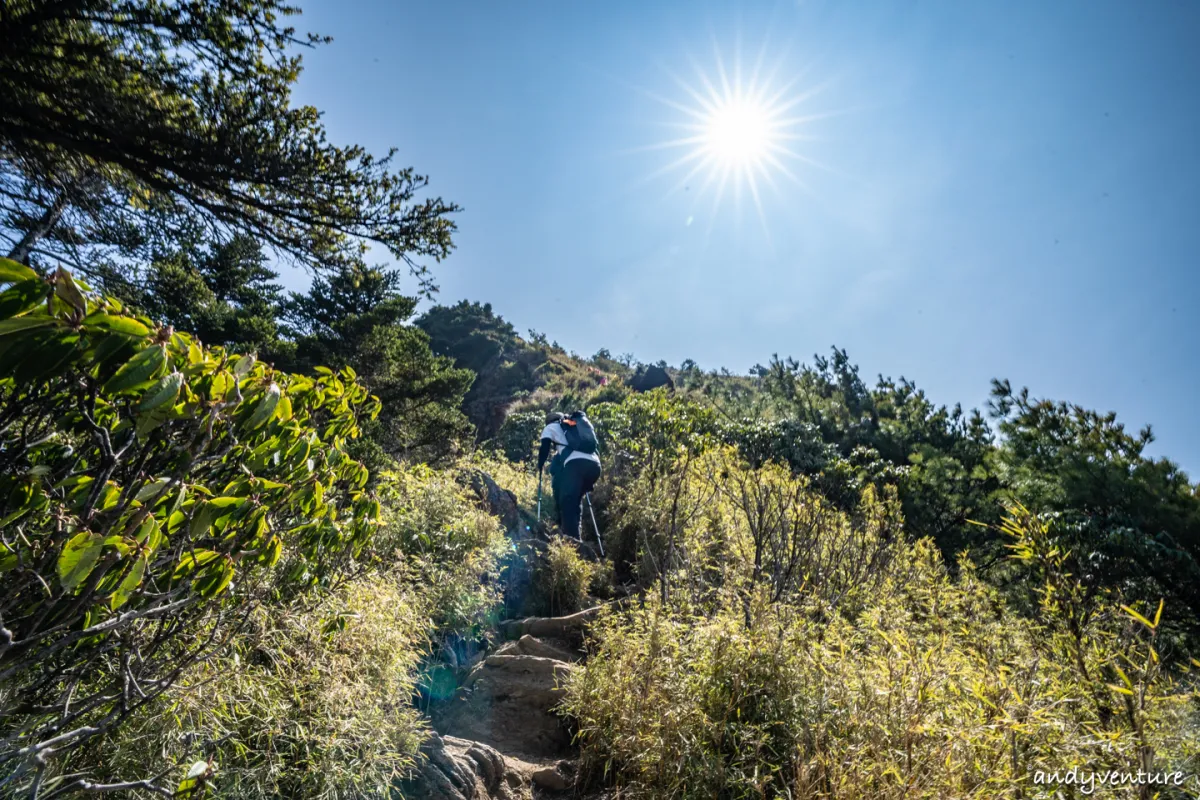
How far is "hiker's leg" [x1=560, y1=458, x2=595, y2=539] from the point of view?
7547mm

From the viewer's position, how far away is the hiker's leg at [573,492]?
7547 millimetres

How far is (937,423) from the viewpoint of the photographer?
13.6m

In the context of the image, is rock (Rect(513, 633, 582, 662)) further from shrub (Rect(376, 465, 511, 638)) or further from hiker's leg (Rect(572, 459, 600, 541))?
hiker's leg (Rect(572, 459, 600, 541))

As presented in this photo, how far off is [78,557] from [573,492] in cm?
689

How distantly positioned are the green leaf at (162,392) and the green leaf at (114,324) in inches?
3.8

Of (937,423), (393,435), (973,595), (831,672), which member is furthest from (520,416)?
(831,672)

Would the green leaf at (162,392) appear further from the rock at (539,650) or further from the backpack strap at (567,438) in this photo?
the backpack strap at (567,438)

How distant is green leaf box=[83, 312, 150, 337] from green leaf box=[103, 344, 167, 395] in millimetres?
37

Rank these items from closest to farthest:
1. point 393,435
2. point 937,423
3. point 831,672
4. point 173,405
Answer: point 173,405, point 831,672, point 393,435, point 937,423

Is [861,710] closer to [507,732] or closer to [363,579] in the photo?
[507,732]

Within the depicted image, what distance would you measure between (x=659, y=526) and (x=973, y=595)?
4.04m

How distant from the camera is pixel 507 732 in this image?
12.8ft

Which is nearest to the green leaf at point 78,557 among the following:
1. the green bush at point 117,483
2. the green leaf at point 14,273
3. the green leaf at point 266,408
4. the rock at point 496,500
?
the green bush at point 117,483

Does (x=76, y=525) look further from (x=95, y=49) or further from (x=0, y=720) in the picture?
(x=95, y=49)
